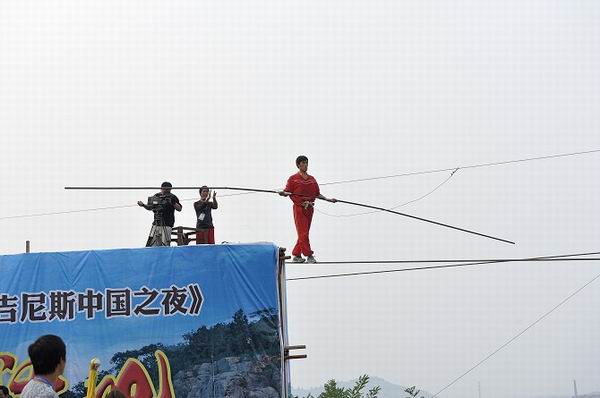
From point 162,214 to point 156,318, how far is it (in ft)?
4.55

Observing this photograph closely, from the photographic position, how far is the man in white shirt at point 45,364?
4098mm

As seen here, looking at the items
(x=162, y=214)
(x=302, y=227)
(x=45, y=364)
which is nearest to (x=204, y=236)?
(x=162, y=214)

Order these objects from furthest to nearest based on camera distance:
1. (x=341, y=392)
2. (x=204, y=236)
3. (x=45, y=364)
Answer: (x=341, y=392), (x=204, y=236), (x=45, y=364)

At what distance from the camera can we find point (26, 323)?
418 inches

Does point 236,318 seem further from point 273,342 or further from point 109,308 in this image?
point 109,308

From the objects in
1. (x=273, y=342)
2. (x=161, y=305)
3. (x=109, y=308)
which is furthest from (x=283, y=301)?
(x=109, y=308)

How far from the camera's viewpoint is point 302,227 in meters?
11.0

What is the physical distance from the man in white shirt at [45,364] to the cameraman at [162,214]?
6.84m

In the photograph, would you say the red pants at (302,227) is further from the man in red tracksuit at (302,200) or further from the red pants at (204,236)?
the red pants at (204,236)

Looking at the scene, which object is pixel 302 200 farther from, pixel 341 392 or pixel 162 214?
pixel 341 392

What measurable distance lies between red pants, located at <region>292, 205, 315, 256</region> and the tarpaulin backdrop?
1.79ft

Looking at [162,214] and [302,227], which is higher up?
[162,214]

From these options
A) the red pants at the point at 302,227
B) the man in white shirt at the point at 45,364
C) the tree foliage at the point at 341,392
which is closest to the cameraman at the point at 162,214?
the red pants at the point at 302,227

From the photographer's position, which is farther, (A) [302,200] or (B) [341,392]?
(B) [341,392]
